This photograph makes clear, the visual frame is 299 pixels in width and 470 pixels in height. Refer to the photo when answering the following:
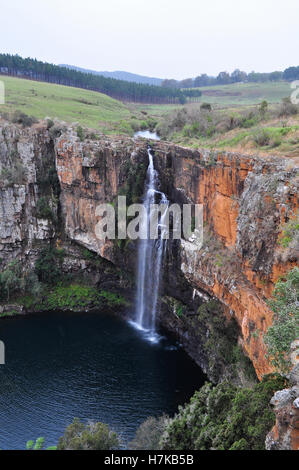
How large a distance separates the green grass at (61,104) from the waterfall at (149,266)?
41.4 feet

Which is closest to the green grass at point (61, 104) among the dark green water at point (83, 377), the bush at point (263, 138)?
the bush at point (263, 138)

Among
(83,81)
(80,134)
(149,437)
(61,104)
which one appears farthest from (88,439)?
(83,81)

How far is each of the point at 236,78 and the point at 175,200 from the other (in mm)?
100427

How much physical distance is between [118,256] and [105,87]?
51000 millimetres

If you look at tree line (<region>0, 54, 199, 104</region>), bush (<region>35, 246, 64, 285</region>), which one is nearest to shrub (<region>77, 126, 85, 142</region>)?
bush (<region>35, 246, 64, 285</region>)

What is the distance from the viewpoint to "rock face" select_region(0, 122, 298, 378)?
18.3 meters

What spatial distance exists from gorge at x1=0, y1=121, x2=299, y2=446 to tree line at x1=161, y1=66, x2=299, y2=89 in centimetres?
7477

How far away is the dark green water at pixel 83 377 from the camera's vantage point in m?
22.0

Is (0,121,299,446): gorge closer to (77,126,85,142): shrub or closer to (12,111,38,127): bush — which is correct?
(77,126,85,142): shrub

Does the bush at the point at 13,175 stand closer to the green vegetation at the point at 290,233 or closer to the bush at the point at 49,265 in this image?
the bush at the point at 49,265

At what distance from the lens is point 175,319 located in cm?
3111

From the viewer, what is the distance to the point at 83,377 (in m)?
25.9

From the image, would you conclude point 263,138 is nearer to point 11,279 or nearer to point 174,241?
point 174,241
